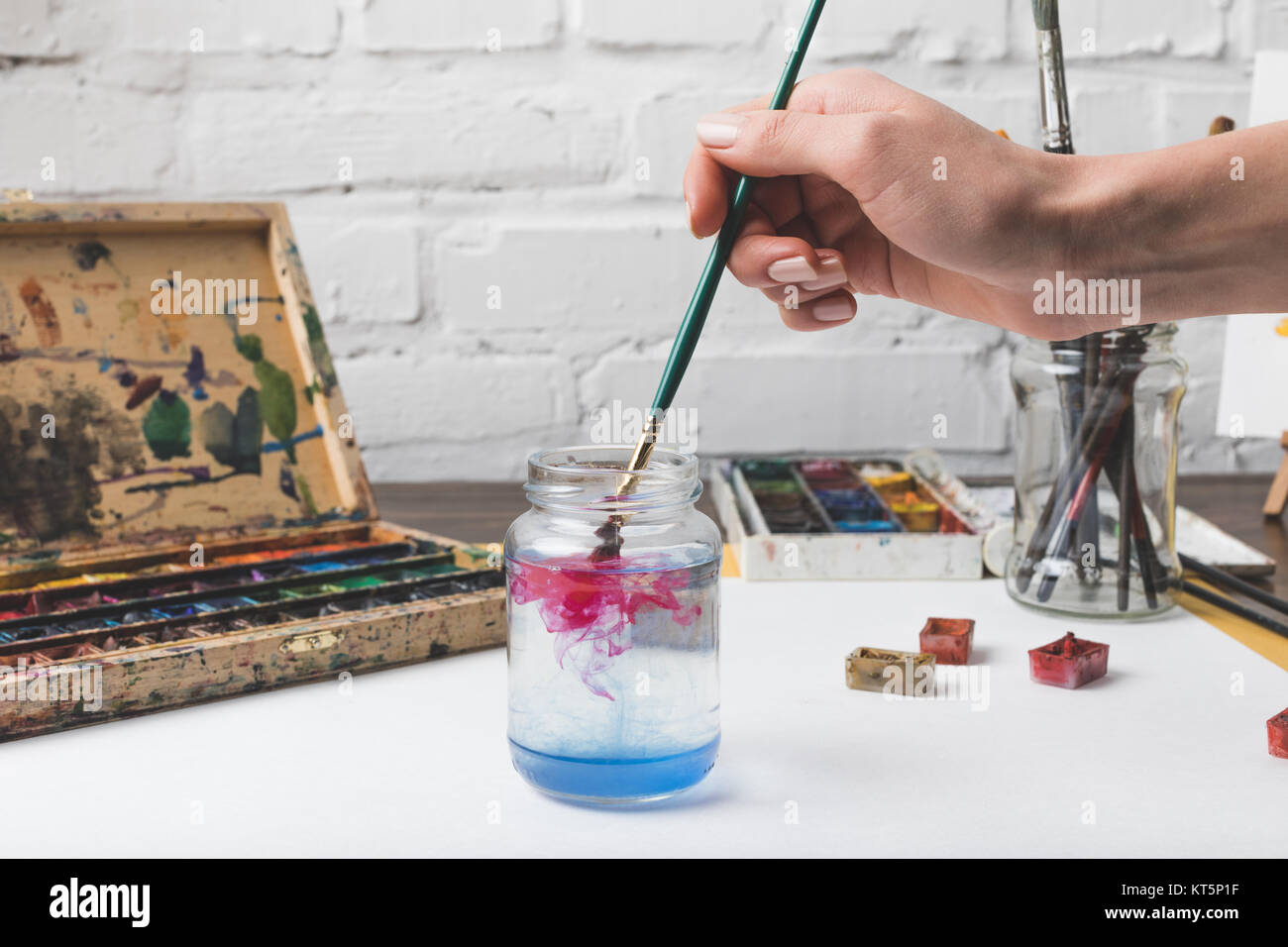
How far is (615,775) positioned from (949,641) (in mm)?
282

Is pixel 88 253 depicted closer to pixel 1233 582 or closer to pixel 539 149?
pixel 539 149

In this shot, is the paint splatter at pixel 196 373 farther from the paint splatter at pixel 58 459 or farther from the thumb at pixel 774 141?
the thumb at pixel 774 141

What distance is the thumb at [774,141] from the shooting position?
2.07 feet

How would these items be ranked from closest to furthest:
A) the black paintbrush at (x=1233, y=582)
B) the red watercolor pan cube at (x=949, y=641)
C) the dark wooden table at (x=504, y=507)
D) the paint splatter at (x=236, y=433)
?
the red watercolor pan cube at (x=949, y=641)
the black paintbrush at (x=1233, y=582)
the paint splatter at (x=236, y=433)
the dark wooden table at (x=504, y=507)

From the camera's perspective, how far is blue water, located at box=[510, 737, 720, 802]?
535 mm

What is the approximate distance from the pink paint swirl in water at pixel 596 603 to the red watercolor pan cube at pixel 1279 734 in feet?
0.95

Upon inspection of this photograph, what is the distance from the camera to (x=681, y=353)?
0.58 meters

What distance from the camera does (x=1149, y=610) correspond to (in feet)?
2.74

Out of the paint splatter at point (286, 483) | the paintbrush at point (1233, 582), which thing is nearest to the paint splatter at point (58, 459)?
the paint splatter at point (286, 483)

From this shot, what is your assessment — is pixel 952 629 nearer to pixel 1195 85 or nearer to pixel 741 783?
pixel 741 783

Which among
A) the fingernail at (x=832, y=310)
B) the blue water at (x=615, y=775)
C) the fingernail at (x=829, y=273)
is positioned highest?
the fingernail at (x=829, y=273)

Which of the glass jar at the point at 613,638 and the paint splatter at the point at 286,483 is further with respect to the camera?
the paint splatter at the point at 286,483

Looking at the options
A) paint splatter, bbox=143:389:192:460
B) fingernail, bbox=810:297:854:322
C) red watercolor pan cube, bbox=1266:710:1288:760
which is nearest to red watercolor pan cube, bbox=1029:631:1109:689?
red watercolor pan cube, bbox=1266:710:1288:760
